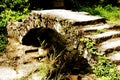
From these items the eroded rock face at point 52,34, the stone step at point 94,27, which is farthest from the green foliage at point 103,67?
the stone step at point 94,27

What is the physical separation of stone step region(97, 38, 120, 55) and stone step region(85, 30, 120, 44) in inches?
3.5

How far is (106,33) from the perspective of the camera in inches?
243

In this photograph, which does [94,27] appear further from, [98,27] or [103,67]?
[103,67]

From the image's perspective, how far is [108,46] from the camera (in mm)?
5660

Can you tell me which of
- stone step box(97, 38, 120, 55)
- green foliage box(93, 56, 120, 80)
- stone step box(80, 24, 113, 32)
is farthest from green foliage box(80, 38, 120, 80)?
stone step box(80, 24, 113, 32)

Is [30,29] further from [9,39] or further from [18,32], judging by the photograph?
[9,39]

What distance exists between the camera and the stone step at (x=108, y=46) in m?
5.51

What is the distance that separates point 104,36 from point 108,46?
1.16ft

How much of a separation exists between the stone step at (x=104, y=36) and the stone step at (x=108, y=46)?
89mm

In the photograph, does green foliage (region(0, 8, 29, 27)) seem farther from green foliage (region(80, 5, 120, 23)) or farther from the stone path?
green foliage (region(80, 5, 120, 23))

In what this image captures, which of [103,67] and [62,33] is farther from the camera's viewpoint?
[62,33]

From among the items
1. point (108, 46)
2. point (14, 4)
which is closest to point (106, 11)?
point (14, 4)

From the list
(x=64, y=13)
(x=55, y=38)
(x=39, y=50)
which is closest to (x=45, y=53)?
(x=39, y=50)

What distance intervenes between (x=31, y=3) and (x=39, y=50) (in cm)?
262
